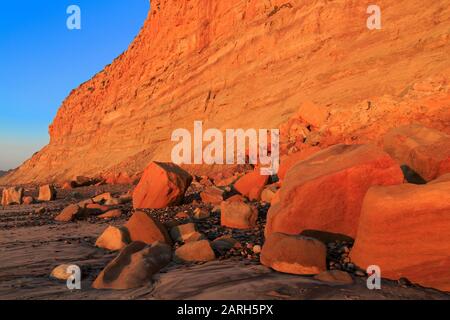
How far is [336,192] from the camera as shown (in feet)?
15.5

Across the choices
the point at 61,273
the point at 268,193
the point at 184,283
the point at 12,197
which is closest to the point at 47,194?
the point at 12,197

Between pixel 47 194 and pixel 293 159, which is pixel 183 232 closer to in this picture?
pixel 293 159

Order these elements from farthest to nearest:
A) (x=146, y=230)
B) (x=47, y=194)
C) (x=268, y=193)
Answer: (x=47, y=194) → (x=268, y=193) → (x=146, y=230)

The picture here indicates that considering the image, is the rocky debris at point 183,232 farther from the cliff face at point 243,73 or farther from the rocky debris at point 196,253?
the cliff face at point 243,73

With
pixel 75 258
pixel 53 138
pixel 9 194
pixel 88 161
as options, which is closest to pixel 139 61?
pixel 88 161

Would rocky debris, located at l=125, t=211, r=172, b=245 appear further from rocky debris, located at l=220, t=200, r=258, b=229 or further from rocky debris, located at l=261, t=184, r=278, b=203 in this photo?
rocky debris, located at l=261, t=184, r=278, b=203

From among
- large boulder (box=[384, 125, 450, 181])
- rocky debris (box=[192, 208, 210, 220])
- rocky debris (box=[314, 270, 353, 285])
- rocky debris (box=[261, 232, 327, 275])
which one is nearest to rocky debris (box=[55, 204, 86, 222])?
rocky debris (box=[192, 208, 210, 220])

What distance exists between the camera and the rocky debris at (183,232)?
19.1ft

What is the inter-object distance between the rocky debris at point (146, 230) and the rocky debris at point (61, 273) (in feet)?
4.06

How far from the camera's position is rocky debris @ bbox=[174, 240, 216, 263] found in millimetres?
4664

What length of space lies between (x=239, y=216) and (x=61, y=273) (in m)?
3.06

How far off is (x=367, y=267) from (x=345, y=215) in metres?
1.00

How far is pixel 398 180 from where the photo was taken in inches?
184

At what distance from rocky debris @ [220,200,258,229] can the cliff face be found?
784 cm
